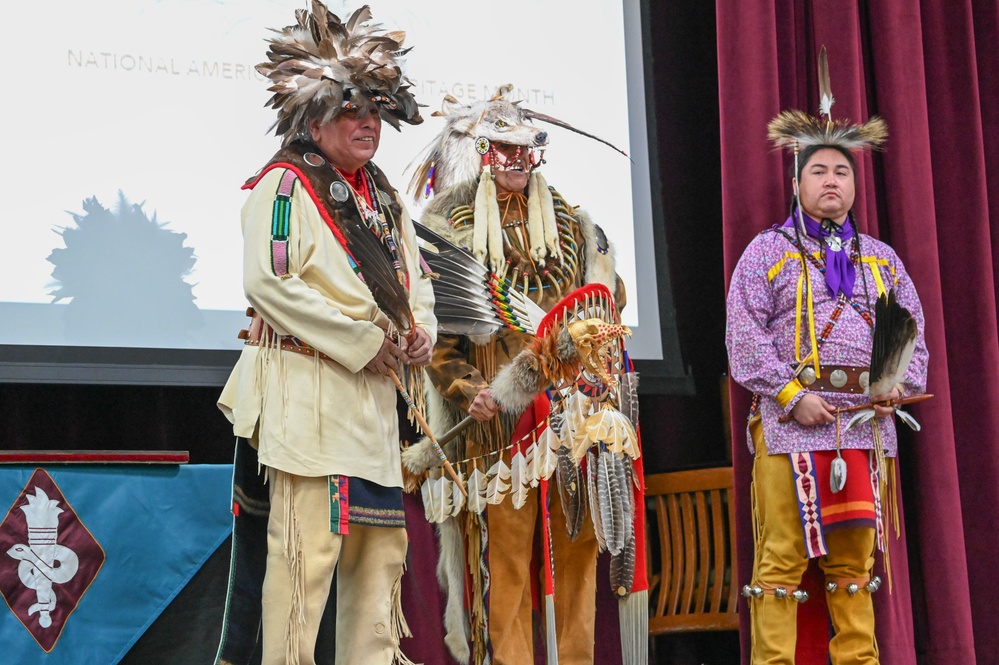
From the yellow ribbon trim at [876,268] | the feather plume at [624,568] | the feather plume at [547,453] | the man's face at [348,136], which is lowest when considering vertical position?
the feather plume at [624,568]

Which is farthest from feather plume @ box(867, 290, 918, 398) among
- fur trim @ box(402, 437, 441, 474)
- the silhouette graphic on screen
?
the silhouette graphic on screen

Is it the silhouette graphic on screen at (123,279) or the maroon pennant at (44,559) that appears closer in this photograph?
the maroon pennant at (44,559)

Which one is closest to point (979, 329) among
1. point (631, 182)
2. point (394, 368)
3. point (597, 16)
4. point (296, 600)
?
point (631, 182)

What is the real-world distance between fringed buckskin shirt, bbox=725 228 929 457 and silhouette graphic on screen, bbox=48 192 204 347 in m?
1.52

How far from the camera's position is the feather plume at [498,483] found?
9.50 ft

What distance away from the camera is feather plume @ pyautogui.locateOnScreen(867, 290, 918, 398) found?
314 cm

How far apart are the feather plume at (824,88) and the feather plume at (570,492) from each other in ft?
4.57

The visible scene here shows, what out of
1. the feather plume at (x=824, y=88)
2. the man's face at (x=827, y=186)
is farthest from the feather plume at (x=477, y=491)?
the feather plume at (x=824, y=88)

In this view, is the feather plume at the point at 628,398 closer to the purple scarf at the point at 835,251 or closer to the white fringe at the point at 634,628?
the white fringe at the point at 634,628

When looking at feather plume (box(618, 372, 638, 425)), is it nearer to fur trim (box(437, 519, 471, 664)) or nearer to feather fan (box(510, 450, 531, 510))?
feather fan (box(510, 450, 531, 510))

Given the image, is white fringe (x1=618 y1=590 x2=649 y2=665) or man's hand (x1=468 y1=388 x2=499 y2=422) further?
white fringe (x1=618 y1=590 x2=649 y2=665)

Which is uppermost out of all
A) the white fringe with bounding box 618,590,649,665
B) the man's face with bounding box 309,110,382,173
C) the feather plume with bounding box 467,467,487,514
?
the man's face with bounding box 309,110,382,173

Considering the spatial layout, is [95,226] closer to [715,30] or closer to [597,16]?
[597,16]

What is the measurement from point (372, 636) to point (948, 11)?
10.3 feet
